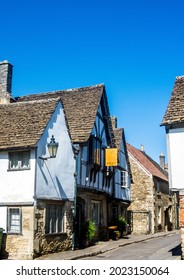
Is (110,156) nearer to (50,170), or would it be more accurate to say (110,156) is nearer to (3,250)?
(50,170)

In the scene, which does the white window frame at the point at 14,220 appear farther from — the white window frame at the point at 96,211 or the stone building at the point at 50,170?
the white window frame at the point at 96,211

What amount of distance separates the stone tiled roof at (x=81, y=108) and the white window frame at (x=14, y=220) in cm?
550

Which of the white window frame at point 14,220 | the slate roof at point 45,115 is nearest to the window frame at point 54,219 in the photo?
the white window frame at point 14,220

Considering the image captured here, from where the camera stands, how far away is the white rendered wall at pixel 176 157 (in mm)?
14172

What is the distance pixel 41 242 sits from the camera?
1524cm

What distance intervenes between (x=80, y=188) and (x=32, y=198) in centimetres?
441

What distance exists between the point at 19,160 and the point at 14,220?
254 centimetres

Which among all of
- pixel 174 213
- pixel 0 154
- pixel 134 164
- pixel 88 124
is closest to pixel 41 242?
pixel 0 154

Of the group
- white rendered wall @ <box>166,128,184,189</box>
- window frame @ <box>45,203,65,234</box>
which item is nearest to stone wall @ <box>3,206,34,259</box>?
window frame @ <box>45,203,65,234</box>

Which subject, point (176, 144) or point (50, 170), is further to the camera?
point (50, 170)

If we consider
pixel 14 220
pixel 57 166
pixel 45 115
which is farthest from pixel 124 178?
pixel 14 220

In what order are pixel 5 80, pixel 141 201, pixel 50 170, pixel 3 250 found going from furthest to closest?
pixel 141 201
pixel 5 80
pixel 50 170
pixel 3 250

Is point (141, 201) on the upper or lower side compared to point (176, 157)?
lower

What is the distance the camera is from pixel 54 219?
54.7 feet
